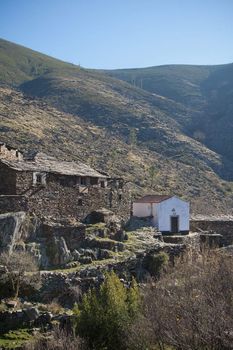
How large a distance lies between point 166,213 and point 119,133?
192ft

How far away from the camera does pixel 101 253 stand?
3161cm

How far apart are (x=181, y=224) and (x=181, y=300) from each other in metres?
20.6

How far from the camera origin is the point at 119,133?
9956 cm

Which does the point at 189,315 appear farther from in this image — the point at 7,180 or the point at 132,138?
the point at 132,138

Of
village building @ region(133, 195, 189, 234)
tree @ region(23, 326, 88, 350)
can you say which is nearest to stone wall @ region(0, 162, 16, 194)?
tree @ region(23, 326, 88, 350)

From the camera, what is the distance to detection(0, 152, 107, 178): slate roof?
33.5m

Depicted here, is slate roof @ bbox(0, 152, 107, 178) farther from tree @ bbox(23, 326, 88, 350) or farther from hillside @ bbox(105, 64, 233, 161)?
hillside @ bbox(105, 64, 233, 161)

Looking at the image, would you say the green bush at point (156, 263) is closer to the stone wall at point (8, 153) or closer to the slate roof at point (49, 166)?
the slate roof at point (49, 166)

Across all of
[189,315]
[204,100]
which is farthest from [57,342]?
[204,100]

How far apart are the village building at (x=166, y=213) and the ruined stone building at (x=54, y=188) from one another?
9.14ft

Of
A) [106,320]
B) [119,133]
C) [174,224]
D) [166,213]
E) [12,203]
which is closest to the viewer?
[106,320]

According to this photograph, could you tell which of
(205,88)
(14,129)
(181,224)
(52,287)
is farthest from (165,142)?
(205,88)

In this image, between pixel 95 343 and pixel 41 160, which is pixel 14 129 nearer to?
pixel 41 160

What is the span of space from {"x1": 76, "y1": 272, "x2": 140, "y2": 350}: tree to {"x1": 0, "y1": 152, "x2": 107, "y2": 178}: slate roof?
39.5 ft
